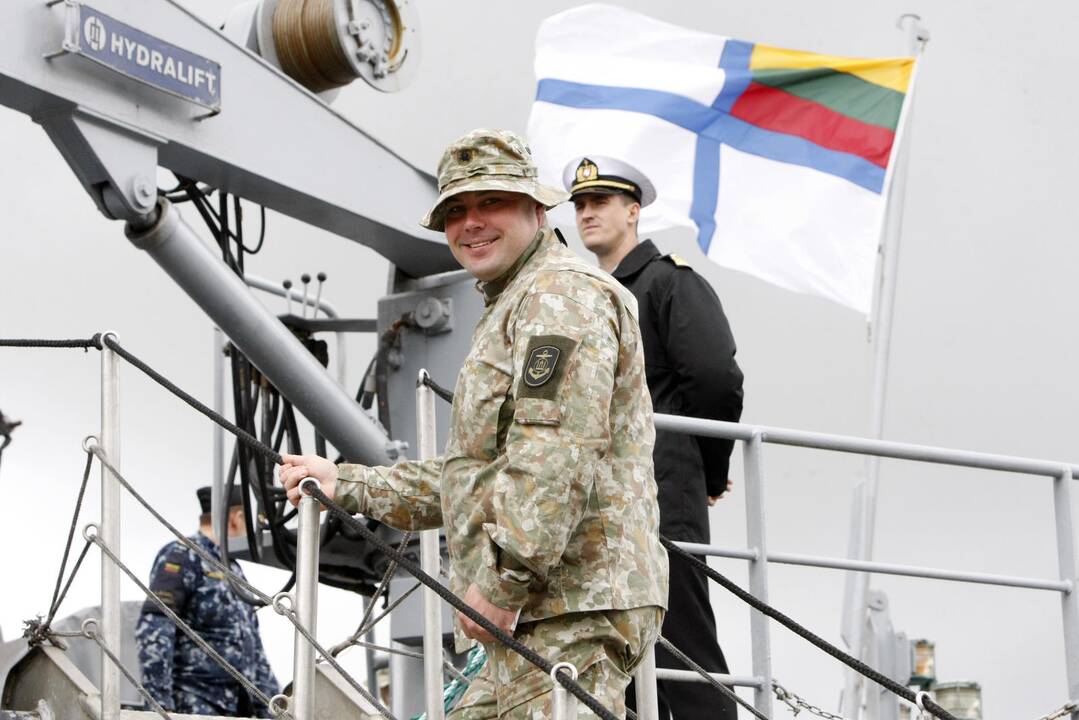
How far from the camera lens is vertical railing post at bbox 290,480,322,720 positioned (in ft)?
12.9

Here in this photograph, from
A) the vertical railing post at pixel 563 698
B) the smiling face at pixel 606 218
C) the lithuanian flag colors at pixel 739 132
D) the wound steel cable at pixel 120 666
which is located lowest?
the vertical railing post at pixel 563 698

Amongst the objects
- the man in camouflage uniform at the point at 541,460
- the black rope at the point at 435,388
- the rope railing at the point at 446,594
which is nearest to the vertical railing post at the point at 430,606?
the black rope at the point at 435,388

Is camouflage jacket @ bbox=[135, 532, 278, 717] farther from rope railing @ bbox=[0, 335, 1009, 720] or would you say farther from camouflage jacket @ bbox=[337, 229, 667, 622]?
camouflage jacket @ bbox=[337, 229, 667, 622]

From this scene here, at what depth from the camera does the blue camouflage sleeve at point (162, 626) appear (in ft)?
25.7

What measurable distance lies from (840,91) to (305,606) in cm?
760

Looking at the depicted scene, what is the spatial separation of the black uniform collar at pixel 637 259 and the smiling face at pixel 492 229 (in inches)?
80.6

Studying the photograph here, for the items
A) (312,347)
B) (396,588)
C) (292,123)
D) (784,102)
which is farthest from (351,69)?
(784,102)

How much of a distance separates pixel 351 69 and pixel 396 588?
2.28 metres

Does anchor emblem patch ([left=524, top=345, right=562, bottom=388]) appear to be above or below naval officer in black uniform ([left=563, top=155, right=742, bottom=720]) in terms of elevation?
below

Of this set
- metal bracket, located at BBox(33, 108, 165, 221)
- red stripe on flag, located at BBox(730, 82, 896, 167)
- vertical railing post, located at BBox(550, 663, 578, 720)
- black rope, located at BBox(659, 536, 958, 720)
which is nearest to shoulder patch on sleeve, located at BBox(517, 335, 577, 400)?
vertical railing post, located at BBox(550, 663, 578, 720)

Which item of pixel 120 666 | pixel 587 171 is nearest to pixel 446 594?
pixel 120 666

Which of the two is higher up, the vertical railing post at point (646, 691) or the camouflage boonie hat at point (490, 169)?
the camouflage boonie hat at point (490, 169)

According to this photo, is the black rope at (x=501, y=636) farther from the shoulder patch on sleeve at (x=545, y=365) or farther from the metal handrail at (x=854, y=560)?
the metal handrail at (x=854, y=560)

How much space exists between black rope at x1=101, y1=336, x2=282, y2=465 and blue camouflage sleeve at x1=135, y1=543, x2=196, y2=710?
11.2 ft
